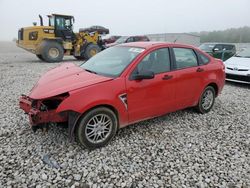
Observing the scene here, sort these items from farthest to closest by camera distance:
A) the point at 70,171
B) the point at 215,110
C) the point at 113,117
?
the point at 215,110
the point at 113,117
the point at 70,171

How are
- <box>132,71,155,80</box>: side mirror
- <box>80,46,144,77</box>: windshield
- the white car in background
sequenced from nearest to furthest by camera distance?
<box>132,71,155,80</box>: side mirror, <box>80,46,144,77</box>: windshield, the white car in background

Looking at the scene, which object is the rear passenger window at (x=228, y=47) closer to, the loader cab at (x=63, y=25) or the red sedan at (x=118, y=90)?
the red sedan at (x=118, y=90)

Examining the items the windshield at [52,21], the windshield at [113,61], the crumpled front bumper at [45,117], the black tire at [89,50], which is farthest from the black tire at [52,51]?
the crumpled front bumper at [45,117]

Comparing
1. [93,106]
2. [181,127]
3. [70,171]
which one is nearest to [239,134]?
[181,127]

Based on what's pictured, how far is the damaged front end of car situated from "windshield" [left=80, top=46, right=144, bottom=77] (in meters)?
0.86

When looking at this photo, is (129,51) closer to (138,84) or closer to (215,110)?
(138,84)

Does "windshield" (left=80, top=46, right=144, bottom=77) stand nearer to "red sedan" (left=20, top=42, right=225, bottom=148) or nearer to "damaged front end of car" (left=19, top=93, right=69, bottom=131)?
"red sedan" (left=20, top=42, right=225, bottom=148)

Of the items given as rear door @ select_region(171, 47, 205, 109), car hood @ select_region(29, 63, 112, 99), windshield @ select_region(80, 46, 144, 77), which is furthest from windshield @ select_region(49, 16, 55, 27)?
rear door @ select_region(171, 47, 205, 109)

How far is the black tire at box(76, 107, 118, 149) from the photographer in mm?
2939

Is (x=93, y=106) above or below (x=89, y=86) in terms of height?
below

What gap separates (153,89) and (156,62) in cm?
51

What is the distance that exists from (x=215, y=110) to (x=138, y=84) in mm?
2514

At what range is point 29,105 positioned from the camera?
3041 millimetres

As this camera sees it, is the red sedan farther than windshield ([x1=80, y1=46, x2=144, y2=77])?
No
